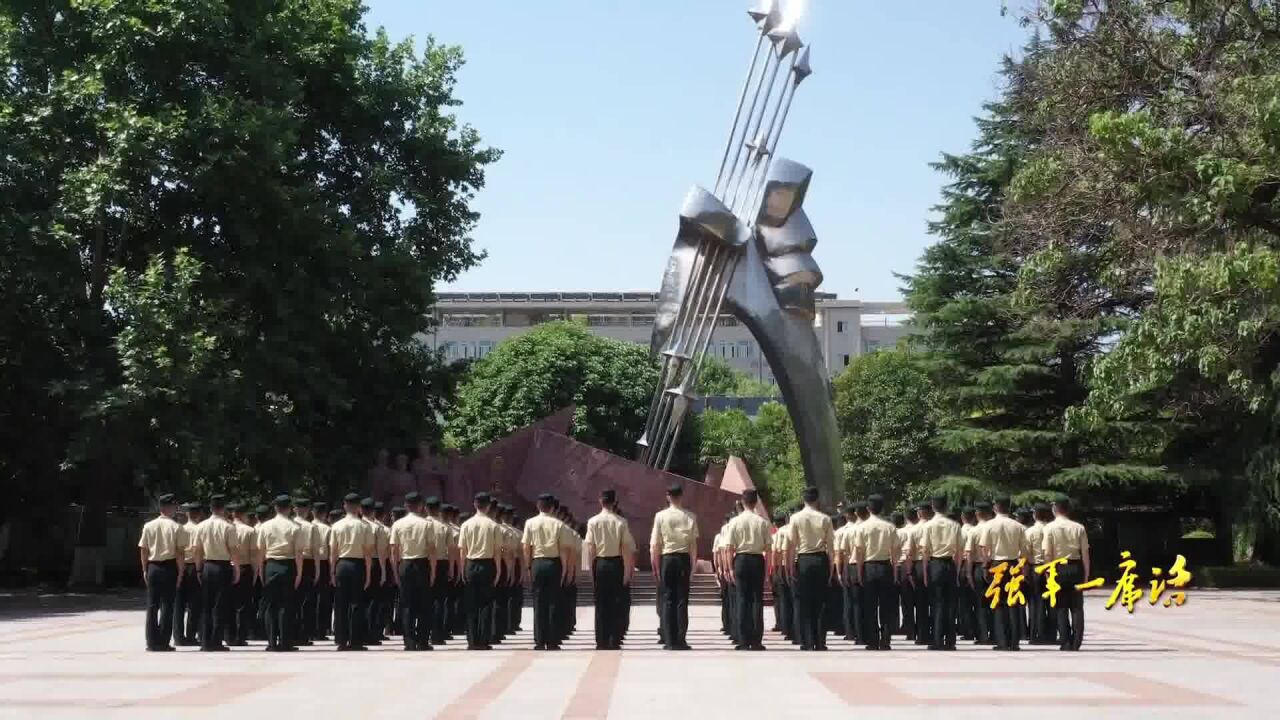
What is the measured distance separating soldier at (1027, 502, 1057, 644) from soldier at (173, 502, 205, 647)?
7073 millimetres

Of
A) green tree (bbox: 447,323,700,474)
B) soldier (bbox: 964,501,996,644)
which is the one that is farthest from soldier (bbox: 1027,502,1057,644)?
green tree (bbox: 447,323,700,474)

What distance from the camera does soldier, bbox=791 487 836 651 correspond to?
13.1m

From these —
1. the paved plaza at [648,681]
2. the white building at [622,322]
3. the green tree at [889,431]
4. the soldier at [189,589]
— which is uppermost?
the white building at [622,322]

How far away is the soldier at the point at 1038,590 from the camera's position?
13328 millimetres

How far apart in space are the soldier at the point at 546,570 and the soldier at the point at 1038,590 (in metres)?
3.74

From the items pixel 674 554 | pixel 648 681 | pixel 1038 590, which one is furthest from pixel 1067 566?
pixel 648 681

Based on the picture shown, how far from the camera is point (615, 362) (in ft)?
144

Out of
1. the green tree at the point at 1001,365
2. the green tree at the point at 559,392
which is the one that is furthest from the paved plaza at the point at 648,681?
the green tree at the point at 559,392

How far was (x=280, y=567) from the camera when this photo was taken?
43.9ft

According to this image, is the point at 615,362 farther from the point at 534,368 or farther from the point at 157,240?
the point at 157,240

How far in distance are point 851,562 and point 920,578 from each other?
83 centimetres

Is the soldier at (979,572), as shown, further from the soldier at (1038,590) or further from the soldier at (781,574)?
the soldier at (781,574)

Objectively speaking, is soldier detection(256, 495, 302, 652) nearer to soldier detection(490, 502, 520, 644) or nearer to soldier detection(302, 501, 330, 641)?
soldier detection(302, 501, 330, 641)

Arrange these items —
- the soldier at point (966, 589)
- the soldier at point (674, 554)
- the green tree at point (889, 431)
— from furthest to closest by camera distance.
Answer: the green tree at point (889, 431)
the soldier at point (966, 589)
the soldier at point (674, 554)
